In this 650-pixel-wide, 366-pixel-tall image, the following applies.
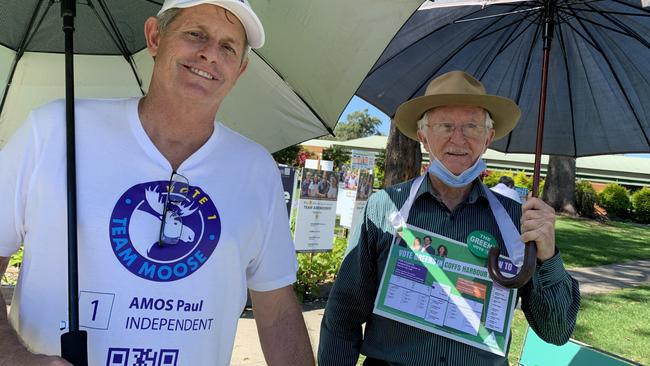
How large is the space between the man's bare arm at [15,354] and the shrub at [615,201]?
29.2 m

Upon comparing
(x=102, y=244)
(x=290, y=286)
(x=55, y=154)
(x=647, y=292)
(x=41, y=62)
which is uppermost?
(x=41, y=62)

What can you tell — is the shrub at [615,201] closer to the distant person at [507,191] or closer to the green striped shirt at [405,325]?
the distant person at [507,191]

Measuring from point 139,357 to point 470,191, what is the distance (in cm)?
155

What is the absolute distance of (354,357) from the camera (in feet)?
7.47

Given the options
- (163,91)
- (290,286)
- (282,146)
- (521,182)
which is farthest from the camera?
(521,182)

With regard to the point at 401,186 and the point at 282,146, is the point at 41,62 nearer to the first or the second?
the point at 282,146

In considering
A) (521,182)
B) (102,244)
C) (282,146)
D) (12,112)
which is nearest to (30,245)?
(102,244)

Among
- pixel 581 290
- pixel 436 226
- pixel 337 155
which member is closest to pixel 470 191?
pixel 436 226

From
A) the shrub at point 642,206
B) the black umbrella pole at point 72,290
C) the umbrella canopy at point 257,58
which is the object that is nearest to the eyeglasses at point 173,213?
the black umbrella pole at point 72,290

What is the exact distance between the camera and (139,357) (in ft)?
4.59

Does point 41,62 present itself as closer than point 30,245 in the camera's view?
No

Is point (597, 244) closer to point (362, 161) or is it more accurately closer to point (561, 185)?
point (561, 185)

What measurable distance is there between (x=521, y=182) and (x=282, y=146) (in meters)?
24.4

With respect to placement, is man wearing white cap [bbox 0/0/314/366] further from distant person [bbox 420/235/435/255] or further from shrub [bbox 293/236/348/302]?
shrub [bbox 293/236/348/302]
